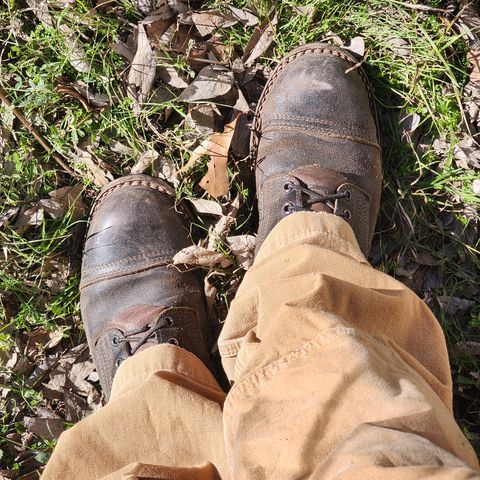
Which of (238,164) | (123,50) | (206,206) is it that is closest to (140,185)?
(206,206)

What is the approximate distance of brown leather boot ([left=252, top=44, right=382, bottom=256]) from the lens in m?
2.12

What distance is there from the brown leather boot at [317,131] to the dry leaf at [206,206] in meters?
0.15

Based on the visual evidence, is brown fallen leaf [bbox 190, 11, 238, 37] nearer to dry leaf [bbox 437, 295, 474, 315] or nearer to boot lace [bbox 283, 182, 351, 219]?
boot lace [bbox 283, 182, 351, 219]

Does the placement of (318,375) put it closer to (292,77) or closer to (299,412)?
(299,412)

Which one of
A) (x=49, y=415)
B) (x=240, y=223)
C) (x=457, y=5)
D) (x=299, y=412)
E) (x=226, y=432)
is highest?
(x=457, y=5)

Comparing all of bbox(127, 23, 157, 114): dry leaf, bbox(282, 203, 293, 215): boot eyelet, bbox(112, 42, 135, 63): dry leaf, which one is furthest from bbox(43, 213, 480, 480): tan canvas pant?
bbox(112, 42, 135, 63): dry leaf

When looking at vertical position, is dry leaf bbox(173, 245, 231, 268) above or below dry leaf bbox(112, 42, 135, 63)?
below

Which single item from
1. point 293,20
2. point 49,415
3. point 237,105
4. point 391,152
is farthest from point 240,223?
point 49,415

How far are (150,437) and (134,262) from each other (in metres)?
0.80

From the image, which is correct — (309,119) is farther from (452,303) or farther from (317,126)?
(452,303)

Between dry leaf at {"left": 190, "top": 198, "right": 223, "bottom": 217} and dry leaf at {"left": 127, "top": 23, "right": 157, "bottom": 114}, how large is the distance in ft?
1.31

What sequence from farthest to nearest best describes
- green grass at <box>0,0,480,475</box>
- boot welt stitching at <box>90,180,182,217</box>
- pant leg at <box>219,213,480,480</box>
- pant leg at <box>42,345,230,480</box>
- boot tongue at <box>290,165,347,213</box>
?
1. boot welt stitching at <box>90,180,182,217</box>
2. green grass at <box>0,0,480,475</box>
3. boot tongue at <box>290,165,347,213</box>
4. pant leg at <box>42,345,230,480</box>
5. pant leg at <box>219,213,480,480</box>

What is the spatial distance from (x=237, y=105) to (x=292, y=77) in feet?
0.70

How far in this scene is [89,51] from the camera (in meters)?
2.27
